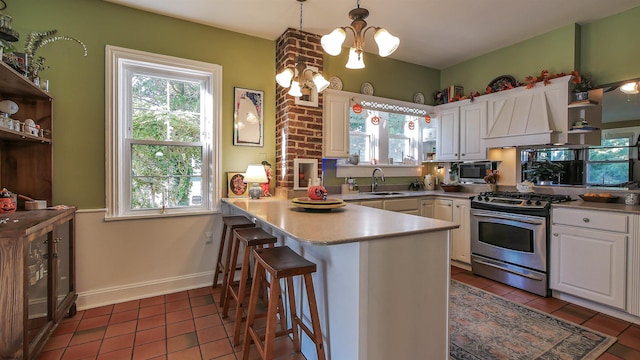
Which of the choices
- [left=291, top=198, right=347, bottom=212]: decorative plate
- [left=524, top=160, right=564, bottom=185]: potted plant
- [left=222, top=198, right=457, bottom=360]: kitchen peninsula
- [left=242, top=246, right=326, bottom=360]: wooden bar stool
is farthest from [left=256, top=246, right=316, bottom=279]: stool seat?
[left=524, top=160, right=564, bottom=185]: potted plant

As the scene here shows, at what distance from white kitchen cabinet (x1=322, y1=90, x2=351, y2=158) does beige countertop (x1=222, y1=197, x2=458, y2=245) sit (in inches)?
60.1

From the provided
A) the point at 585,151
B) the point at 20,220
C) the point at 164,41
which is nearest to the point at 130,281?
the point at 20,220

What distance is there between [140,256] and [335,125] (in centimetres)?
253

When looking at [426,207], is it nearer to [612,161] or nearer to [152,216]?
[612,161]

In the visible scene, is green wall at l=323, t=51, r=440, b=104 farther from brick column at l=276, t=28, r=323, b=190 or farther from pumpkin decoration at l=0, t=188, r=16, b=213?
pumpkin decoration at l=0, t=188, r=16, b=213

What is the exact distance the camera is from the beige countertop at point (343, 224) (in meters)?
1.39

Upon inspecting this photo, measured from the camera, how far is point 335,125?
3.66 m

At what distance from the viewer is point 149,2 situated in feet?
8.94

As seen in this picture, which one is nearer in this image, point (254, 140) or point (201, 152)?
point (201, 152)

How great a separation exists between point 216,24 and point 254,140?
1270mm

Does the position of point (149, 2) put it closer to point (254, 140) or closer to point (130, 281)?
point (254, 140)

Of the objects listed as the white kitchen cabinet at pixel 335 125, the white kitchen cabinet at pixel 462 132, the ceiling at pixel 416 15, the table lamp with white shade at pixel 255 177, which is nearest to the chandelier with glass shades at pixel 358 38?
the ceiling at pixel 416 15

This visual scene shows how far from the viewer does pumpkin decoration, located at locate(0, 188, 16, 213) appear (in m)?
2.01

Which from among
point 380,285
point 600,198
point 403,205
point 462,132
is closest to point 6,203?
point 380,285
